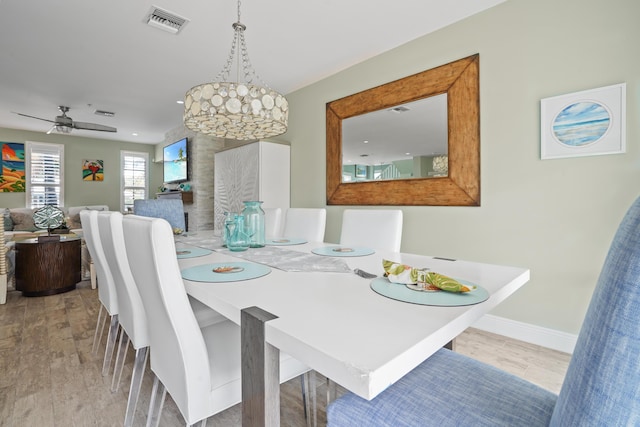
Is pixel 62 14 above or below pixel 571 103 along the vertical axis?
above

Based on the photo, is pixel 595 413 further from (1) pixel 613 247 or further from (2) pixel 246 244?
(2) pixel 246 244

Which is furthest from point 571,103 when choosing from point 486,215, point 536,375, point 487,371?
point 487,371

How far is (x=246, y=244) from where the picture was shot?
6.05ft

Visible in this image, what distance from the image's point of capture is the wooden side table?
10.7 feet

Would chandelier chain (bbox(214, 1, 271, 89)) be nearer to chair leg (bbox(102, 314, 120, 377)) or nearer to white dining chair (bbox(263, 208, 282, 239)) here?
white dining chair (bbox(263, 208, 282, 239))

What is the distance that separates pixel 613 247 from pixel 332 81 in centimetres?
348

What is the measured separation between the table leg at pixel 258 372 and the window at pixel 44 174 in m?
7.97

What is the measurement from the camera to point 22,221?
216 inches

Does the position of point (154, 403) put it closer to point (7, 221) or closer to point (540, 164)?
point (540, 164)

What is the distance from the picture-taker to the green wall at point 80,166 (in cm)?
622

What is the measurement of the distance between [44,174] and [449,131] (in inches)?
310

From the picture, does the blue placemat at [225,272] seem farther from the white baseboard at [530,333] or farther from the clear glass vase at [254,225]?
the white baseboard at [530,333]

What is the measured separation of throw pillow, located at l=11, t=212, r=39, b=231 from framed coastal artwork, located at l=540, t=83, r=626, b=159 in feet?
24.3

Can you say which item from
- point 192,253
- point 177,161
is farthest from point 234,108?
point 177,161
